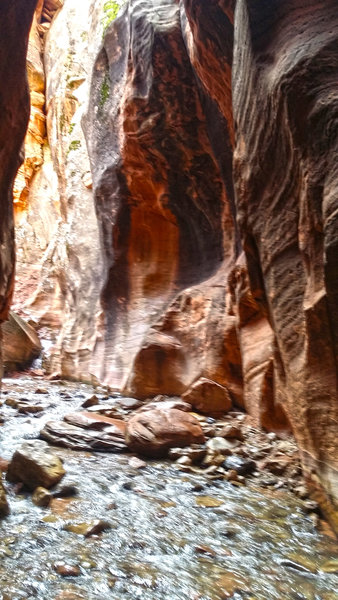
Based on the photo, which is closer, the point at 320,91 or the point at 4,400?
the point at 320,91

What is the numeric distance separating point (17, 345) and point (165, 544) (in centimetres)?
1192

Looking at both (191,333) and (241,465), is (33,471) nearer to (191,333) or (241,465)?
(241,465)

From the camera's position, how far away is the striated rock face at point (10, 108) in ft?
17.0

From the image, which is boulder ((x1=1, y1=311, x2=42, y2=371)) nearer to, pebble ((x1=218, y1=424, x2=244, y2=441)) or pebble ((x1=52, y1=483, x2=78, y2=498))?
pebble ((x1=218, y1=424, x2=244, y2=441))

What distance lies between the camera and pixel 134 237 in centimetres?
1126

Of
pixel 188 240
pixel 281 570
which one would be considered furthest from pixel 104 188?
pixel 281 570

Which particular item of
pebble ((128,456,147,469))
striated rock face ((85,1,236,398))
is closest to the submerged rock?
pebble ((128,456,147,469))

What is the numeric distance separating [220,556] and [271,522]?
0.71 metres

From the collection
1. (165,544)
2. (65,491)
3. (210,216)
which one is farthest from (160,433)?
(210,216)

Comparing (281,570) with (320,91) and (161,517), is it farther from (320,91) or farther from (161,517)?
(320,91)

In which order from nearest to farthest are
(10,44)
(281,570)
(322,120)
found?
(281,570) < (322,120) < (10,44)

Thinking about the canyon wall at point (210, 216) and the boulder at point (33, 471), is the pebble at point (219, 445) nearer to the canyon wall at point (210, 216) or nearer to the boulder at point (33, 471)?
the canyon wall at point (210, 216)

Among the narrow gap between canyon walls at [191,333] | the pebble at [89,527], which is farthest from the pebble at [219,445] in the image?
the pebble at [89,527]

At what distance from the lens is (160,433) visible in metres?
5.04
